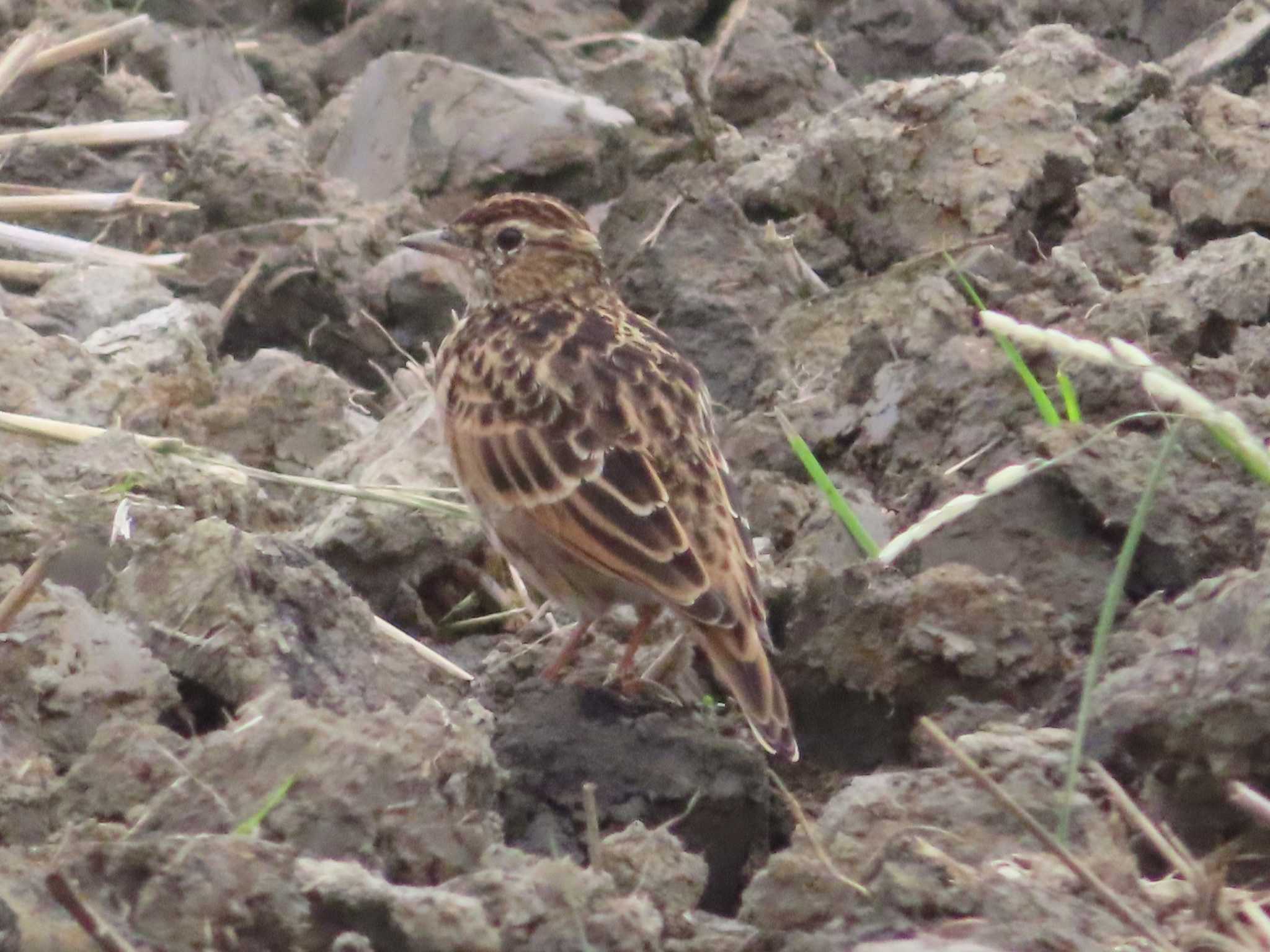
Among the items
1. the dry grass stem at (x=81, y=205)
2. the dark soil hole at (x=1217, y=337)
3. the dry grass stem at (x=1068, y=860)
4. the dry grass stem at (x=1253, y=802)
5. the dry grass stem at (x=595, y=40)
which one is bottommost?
the dry grass stem at (x=81, y=205)

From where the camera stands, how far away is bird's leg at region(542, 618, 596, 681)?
5.95 meters

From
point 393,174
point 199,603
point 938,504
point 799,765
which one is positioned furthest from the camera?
point 393,174

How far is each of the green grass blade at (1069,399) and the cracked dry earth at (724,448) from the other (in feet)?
0.16

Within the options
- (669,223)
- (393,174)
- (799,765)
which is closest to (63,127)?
(393,174)

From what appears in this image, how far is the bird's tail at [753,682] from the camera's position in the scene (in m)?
5.29

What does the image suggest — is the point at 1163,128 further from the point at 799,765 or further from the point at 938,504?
the point at 799,765

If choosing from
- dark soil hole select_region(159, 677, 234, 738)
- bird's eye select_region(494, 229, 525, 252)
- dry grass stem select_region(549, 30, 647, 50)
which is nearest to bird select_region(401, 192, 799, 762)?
bird's eye select_region(494, 229, 525, 252)

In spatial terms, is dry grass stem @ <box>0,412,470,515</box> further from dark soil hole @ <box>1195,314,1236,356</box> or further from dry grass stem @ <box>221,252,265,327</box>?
dark soil hole @ <box>1195,314,1236,356</box>

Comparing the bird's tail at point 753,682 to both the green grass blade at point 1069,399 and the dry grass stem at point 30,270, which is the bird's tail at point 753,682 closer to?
the green grass blade at point 1069,399

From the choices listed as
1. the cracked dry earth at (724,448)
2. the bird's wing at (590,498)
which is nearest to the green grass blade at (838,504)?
the cracked dry earth at (724,448)

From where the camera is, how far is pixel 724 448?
697cm

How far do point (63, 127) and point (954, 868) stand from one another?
545 cm

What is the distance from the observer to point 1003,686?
17.6ft

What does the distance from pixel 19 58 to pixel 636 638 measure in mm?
3721
